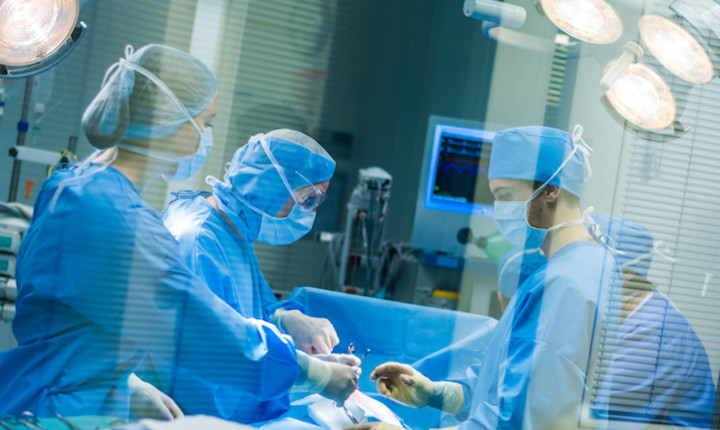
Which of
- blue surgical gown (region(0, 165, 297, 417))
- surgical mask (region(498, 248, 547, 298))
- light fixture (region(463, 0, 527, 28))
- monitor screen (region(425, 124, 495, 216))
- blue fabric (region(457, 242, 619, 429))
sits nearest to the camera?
blue surgical gown (region(0, 165, 297, 417))

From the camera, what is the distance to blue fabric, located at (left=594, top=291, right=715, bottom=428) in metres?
1.38

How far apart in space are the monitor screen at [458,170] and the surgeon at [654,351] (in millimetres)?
529

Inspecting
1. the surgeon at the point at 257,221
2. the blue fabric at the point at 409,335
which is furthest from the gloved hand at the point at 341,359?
the blue fabric at the point at 409,335

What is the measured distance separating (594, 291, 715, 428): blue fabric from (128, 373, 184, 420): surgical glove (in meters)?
0.99

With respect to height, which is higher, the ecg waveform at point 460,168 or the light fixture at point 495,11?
the light fixture at point 495,11

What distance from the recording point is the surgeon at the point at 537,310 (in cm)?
134

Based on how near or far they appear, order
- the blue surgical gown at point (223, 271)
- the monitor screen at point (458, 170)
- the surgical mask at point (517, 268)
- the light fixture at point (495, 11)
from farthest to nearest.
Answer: the monitor screen at point (458, 170) → the light fixture at point (495, 11) → the surgical mask at point (517, 268) → the blue surgical gown at point (223, 271)

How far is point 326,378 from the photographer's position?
53.6 inches

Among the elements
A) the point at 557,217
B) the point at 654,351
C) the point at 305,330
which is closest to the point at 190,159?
the point at 305,330

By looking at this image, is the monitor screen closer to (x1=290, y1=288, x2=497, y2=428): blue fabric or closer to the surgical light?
(x1=290, y1=288, x2=497, y2=428): blue fabric

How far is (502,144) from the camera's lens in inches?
62.3

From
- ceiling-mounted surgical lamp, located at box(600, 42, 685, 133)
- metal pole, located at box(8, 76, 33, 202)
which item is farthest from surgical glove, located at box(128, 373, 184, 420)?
ceiling-mounted surgical lamp, located at box(600, 42, 685, 133)

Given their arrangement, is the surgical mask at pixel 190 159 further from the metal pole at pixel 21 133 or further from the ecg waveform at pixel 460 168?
the ecg waveform at pixel 460 168

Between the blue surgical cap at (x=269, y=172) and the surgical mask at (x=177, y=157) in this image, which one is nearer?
the surgical mask at (x=177, y=157)
